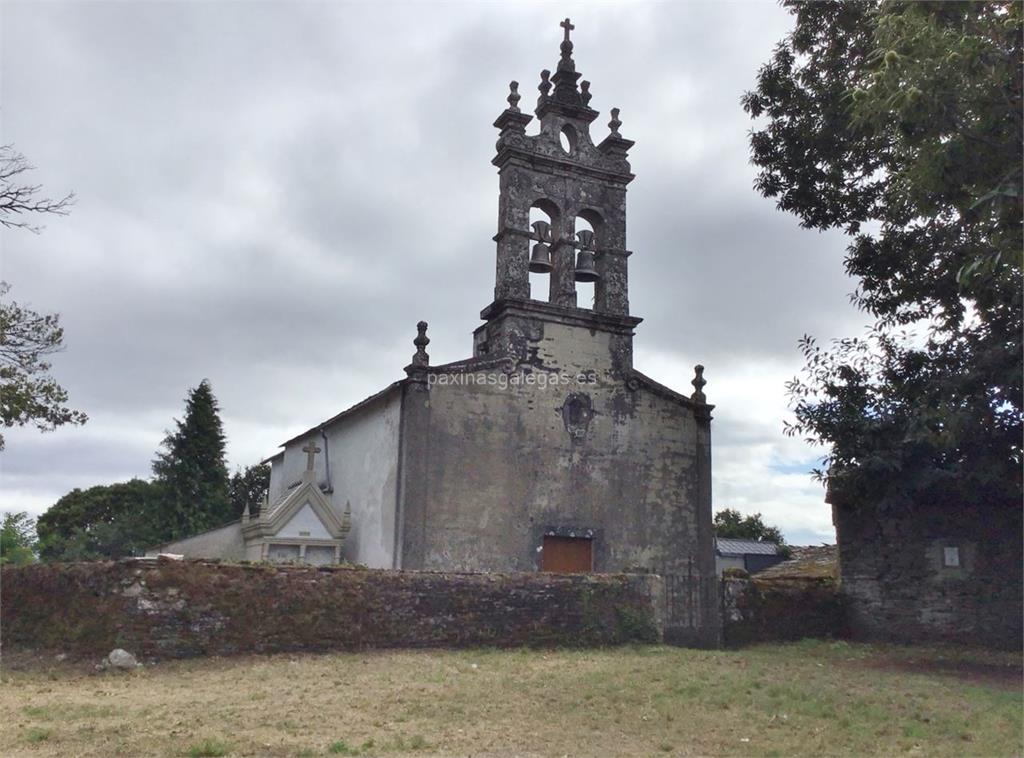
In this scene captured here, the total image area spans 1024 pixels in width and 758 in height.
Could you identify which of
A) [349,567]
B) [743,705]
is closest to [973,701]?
[743,705]

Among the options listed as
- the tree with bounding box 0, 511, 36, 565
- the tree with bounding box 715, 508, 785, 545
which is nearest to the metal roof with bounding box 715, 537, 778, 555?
the tree with bounding box 715, 508, 785, 545

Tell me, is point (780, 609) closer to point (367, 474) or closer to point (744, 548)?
point (367, 474)

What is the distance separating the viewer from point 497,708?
845cm

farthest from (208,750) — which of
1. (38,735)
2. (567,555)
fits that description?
(567,555)

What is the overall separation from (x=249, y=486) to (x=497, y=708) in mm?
41811

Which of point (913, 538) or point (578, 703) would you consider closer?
point (578, 703)

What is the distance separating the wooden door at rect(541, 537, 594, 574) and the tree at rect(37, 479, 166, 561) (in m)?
26.7

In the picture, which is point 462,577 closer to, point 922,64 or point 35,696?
point 35,696

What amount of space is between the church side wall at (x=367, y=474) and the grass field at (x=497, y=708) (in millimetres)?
6097

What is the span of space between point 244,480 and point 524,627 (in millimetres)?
38301

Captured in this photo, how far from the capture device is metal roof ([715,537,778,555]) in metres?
40.0

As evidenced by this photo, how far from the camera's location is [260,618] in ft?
36.7

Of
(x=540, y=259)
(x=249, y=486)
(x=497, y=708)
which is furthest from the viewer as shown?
(x=249, y=486)

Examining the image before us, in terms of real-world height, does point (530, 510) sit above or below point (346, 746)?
above
